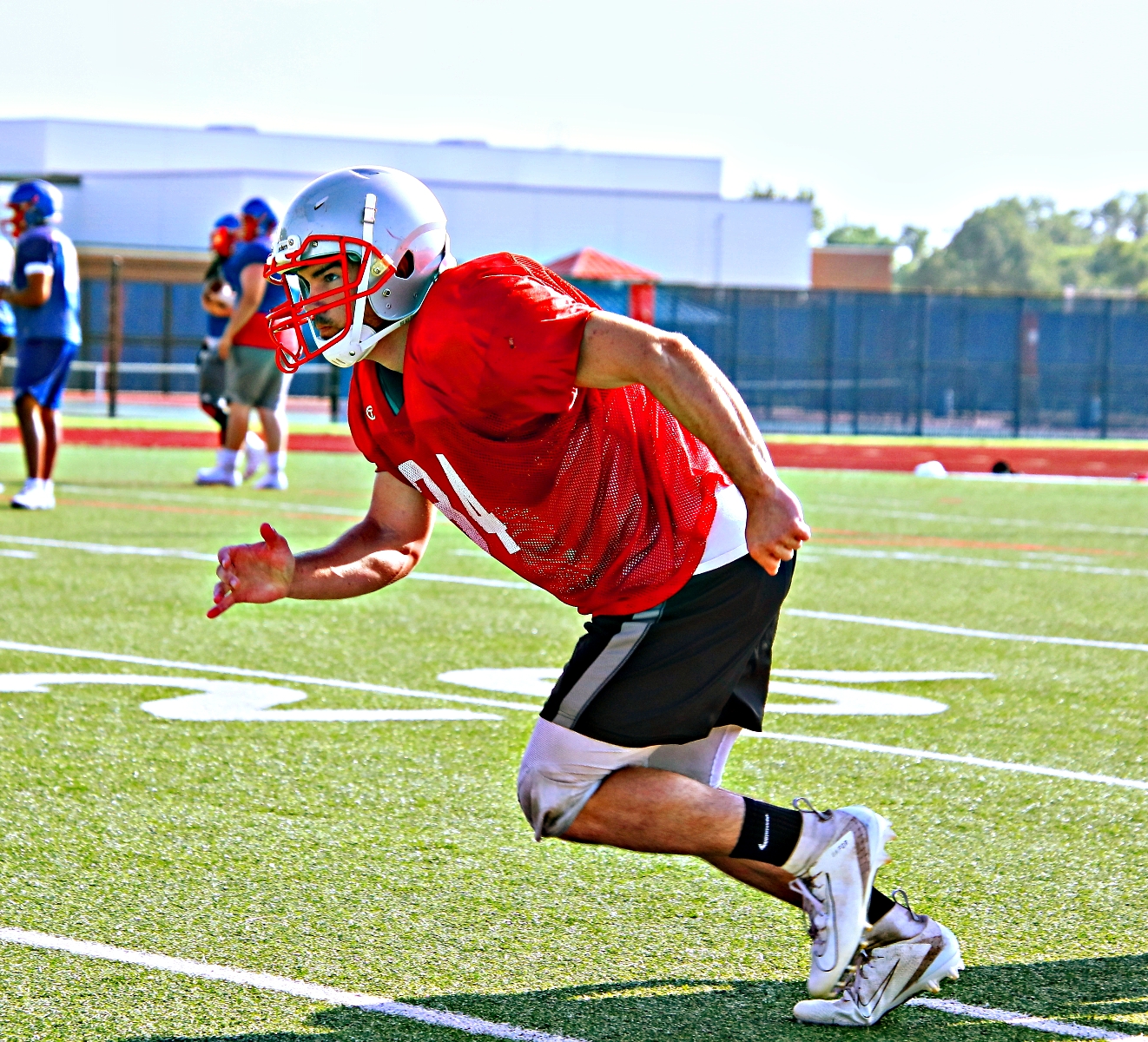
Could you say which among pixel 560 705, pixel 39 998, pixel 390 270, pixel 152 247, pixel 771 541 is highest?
pixel 152 247

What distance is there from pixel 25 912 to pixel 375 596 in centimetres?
545

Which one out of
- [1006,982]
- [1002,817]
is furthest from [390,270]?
[1002,817]

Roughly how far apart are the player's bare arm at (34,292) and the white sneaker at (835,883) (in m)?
9.85

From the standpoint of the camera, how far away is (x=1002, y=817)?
5.02 metres

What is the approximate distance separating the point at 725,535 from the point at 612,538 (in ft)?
0.79

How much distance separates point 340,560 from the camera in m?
3.91

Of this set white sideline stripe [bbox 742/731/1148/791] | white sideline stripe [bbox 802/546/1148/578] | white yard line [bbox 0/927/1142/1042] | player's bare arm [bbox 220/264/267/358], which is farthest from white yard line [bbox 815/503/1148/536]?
white yard line [bbox 0/927/1142/1042]

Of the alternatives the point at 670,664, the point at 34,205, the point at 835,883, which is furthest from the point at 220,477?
the point at 835,883

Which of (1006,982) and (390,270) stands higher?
(390,270)

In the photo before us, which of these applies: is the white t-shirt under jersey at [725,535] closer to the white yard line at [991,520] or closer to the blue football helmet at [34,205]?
the blue football helmet at [34,205]

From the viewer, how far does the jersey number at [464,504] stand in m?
3.55

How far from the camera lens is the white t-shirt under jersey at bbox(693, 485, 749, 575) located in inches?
140

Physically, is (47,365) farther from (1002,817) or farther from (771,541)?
(771,541)

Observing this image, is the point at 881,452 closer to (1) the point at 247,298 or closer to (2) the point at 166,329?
(1) the point at 247,298
